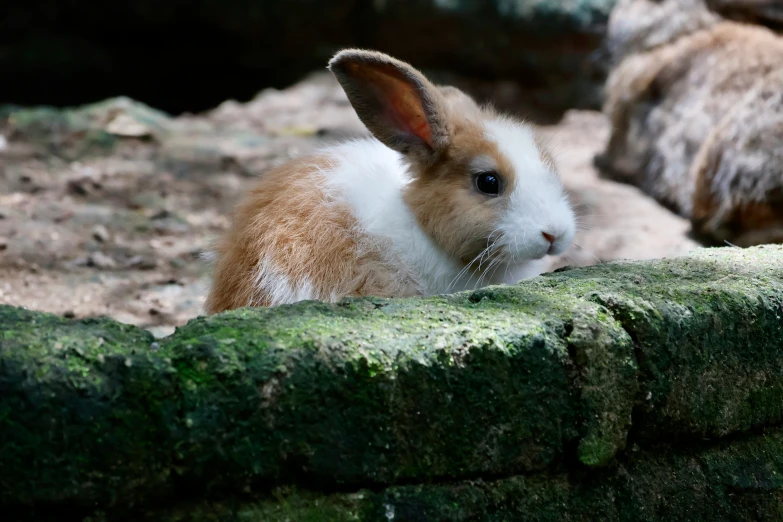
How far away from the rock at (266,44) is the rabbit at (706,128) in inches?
61.0

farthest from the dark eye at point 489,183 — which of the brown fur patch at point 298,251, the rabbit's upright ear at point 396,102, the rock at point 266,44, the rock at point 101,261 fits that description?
the rock at point 266,44

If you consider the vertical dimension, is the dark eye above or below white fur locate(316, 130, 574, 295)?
above

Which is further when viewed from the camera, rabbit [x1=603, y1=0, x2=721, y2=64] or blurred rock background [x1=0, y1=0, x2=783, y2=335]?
rabbit [x1=603, y1=0, x2=721, y2=64]

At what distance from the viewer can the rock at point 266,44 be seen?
27.0 feet

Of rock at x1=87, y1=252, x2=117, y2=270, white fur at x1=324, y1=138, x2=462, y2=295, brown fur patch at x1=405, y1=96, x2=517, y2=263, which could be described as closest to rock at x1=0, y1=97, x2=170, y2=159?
rock at x1=87, y1=252, x2=117, y2=270

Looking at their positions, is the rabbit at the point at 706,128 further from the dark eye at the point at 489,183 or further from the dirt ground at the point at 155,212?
the dark eye at the point at 489,183

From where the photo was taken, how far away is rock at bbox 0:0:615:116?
823cm

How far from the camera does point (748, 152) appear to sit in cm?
529

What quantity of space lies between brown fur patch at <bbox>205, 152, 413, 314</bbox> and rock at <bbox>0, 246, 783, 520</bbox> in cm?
65

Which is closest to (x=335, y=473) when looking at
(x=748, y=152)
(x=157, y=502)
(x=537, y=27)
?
(x=157, y=502)

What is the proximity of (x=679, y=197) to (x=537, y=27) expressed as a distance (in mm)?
3140

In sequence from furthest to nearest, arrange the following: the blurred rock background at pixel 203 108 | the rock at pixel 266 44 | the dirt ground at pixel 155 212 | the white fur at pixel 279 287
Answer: the rock at pixel 266 44 < the blurred rock background at pixel 203 108 < the dirt ground at pixel 155 212 < the white fur at pixel 279 287

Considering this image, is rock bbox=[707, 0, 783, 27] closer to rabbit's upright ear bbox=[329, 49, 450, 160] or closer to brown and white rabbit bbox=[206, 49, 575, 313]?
brown and white rabbit bbox=[206, 49, 575, 313]

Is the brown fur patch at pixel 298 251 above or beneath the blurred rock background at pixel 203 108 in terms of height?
above
